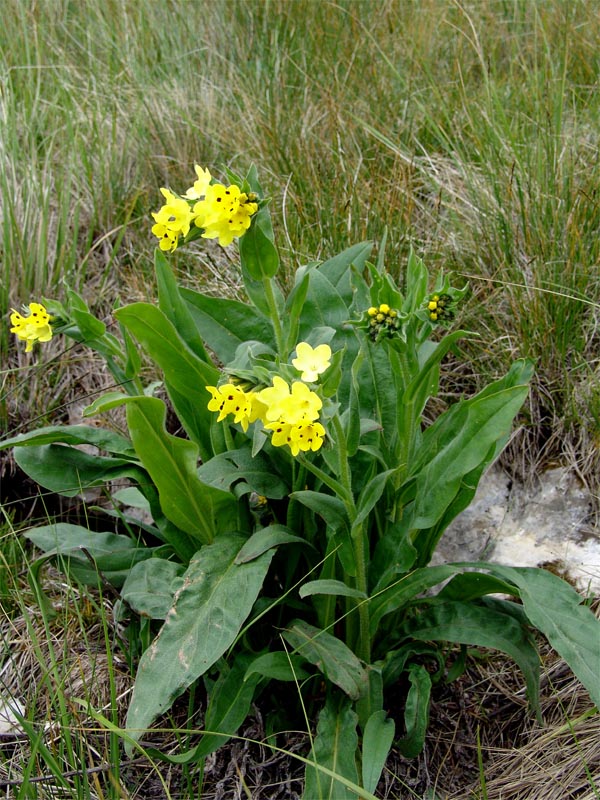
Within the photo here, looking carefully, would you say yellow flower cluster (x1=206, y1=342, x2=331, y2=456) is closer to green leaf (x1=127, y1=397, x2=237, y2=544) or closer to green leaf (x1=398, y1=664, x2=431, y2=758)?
green leaf (x1=127, y1=397, x2=237, y2=544)

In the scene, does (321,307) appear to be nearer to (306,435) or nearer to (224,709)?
(306,435)

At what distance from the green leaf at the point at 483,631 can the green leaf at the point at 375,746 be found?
0.18m

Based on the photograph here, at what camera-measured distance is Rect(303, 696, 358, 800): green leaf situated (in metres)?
1.45

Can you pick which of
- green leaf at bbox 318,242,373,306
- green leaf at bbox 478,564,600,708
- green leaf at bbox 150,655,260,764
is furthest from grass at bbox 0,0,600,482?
green leaf at bbox 150,655,260,764

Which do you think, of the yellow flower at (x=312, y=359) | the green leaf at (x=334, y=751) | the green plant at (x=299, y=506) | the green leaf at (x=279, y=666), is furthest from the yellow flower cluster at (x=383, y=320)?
the green leaf at (x=334, y=751)

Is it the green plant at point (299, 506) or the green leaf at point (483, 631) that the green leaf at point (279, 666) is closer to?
the green plant at point (299, 506)

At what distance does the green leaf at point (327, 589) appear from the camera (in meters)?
1.44

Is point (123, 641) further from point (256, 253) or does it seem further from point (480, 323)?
point (480, 323)

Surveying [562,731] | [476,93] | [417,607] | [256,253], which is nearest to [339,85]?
[476,93]

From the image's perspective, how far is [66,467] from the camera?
6.14 feet

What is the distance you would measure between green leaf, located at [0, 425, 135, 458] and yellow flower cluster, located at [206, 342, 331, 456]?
61cm

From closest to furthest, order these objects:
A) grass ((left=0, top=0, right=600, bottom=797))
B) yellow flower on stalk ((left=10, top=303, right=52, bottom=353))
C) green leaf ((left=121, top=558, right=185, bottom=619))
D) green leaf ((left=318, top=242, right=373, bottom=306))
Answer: green leaf ((left=121, top=558, right=185, bottom=619))
yellow flower on stalk ((left=10, top=303, right=52, bottom=353))
green leaf ((left=318, top=242, right=373, bottom=306))
grass ((left=0, top=0, right=600, bottom=797))

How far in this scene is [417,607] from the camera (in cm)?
185

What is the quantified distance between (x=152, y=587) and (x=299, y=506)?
1.12 ft
